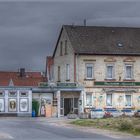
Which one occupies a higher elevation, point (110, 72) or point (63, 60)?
point (63, 60)

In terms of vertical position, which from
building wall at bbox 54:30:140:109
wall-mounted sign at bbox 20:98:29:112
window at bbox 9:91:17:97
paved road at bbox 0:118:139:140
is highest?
building wall at bbox 54:30:140:109

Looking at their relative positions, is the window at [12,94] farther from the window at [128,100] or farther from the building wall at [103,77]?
the window at [128,100]

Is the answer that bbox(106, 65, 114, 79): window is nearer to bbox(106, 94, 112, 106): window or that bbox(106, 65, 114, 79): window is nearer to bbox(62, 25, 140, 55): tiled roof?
bbox(62, 25, 140, 55): tiled roof

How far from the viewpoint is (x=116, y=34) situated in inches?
2918

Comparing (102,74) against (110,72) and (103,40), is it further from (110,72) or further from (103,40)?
(103,40)

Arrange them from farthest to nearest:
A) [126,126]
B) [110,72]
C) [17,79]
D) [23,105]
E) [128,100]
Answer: [17,79]
[128,100]
[110,72]
[23,105]
[126,126]

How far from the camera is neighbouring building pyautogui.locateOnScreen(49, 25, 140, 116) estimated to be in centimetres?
6975

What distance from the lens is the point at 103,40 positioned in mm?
72188

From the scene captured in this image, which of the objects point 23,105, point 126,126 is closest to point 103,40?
point 23,105

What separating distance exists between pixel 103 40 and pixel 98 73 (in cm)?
456

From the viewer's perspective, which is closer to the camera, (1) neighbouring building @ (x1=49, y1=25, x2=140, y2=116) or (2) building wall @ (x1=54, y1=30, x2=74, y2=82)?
(1) neighbouring building @ (x1=49, y1=25, x2=140, y2=116)

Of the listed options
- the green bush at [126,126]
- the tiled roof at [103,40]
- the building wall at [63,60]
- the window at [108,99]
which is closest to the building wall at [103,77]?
the window at [108,99]

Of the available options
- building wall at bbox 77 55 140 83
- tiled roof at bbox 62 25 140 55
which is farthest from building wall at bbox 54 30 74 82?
building wall at bbox 77 55 140 83

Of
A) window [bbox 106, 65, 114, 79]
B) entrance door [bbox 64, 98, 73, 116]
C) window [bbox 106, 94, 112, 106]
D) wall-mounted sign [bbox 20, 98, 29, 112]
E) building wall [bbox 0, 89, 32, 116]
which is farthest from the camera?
entrance door [bbox 64, 98, 73, 116]
